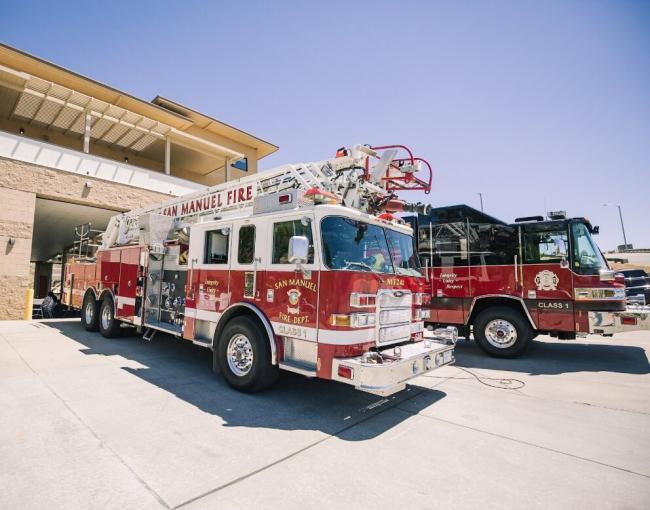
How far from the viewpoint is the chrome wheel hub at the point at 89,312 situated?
945cm

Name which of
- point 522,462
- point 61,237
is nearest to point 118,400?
point 522,462

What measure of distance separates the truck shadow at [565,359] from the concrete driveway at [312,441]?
2.35ft

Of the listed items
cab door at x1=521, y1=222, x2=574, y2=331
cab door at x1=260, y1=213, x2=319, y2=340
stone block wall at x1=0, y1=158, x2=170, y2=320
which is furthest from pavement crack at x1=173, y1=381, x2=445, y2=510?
stone block wall at x1=0, y1=158, x2=170, y2=320

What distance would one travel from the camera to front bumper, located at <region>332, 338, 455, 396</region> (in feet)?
12.1

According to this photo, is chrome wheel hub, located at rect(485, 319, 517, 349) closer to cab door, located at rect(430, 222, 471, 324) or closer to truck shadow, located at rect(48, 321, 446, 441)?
cab door, located at rect(430, 222, 471, 324)

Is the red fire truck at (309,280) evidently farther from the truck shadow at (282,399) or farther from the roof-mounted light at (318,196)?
the truck shadow at (282,399)

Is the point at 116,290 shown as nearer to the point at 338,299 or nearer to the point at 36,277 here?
the point at 338,299

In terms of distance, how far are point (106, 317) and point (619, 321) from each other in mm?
11196

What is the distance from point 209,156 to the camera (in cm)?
2111

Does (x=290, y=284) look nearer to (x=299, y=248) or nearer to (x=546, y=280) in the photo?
(x=299, y=248)

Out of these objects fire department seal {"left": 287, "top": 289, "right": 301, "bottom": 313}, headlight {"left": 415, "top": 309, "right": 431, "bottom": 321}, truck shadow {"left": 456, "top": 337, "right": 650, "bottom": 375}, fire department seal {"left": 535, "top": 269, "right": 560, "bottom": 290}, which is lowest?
truck shadow {"left": 456, "top": 337, "right": 650, "bottom": 375}

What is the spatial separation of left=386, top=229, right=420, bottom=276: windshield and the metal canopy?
15.1m

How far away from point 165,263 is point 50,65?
12.5m

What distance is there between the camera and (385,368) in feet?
12.2
